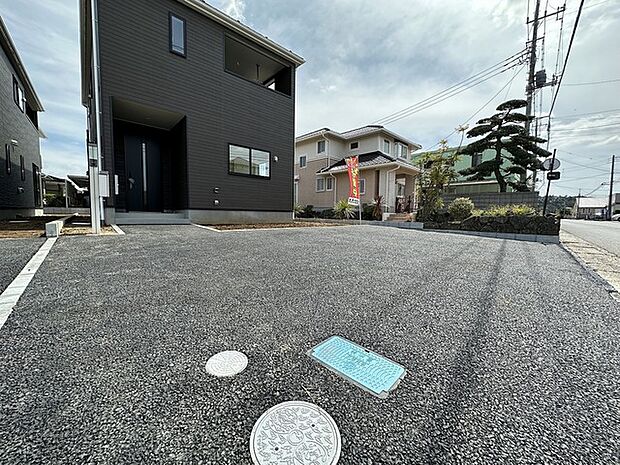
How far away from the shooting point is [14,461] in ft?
2.39

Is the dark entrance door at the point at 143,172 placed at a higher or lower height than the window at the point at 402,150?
lower

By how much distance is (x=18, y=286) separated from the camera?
2.02 m

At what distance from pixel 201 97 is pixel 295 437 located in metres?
8.49

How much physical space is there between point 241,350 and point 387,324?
0.86 meters

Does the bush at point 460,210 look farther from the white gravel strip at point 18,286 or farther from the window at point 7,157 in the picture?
the window at point 7,157

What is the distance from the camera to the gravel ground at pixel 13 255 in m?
2.25

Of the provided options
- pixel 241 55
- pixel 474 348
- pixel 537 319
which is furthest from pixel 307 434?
pixel 241 55

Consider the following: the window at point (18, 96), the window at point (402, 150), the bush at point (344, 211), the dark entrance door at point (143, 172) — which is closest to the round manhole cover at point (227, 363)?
the dark entrance door at point (143, 172)

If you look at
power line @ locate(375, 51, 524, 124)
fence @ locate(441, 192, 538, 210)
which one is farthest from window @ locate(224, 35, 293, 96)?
power line @ locate(375, 51, 524, 124)

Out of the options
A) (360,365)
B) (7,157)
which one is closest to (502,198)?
(360,365)

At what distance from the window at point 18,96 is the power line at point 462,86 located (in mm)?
16750

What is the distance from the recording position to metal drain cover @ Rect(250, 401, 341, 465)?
2.59ft

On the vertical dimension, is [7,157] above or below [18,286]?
above

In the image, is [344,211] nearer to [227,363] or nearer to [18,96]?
[227,363]
